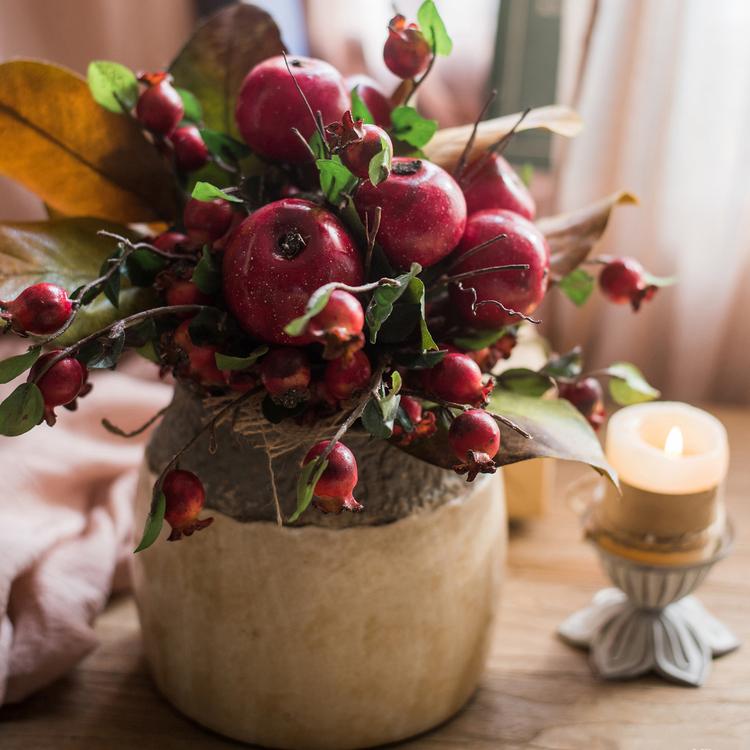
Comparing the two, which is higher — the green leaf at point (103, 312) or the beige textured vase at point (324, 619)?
the green leaf at point (103, 312)

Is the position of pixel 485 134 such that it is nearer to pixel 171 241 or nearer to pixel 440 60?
pixel 171 241

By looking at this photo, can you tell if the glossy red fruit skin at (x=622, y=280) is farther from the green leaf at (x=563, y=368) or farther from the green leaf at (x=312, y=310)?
the green leaf at (x=312, y=310)

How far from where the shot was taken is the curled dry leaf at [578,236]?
1.71 ft

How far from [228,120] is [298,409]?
19 cm

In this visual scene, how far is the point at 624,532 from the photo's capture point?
57 cm

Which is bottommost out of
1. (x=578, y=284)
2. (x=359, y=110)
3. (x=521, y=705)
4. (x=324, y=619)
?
(x=521, y=705)

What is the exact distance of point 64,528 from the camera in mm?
657

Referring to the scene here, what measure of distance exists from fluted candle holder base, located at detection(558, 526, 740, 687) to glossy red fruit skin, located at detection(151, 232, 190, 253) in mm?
308

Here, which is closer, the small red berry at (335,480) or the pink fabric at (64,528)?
the small red berry at (335,480)

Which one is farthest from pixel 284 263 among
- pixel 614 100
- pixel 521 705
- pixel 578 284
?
pixel 614 100

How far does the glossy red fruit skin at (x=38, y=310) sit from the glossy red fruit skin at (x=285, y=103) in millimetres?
136

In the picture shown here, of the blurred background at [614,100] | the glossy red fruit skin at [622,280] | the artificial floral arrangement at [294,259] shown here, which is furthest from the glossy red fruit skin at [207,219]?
the blurred background at [614,100]

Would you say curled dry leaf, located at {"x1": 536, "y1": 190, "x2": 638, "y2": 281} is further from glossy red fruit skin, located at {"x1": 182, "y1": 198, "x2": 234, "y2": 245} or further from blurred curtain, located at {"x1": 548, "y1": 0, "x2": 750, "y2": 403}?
blurred curtain, located at {"x1": 548, "y1": 0, "x2": 750, "y2": 403}

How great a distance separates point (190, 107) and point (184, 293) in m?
0.13
